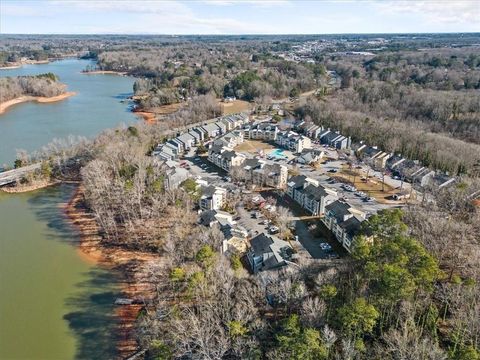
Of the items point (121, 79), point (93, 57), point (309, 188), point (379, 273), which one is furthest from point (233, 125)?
point (93, 57)

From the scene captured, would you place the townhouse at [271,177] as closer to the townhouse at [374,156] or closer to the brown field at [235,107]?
the townhouse at [374,156]

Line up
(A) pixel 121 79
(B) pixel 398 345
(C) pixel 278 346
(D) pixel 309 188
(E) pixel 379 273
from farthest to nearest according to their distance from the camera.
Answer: (A) pixel 121 79 → (D) pixel 309 188 → (E) pixel 379 273 → (C) pixel 278 346 → (B) pixel 398 345

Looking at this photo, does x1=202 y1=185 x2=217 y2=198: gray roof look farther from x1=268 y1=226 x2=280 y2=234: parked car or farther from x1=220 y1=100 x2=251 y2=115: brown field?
x1=220 y1=100 x2=251 y2=115: brown field

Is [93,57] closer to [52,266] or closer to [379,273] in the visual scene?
[52,266]

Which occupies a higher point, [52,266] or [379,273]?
[379,273]

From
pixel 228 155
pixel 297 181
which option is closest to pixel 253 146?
pixel 228 155

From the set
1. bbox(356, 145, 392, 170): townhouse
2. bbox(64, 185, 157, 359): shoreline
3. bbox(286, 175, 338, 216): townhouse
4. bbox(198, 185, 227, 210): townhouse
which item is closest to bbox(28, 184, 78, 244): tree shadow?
bbox(64, 185, 157, 359): shoreline

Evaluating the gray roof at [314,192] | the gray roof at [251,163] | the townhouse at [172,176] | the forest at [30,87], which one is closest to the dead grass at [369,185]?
the gray roof at [314,192]
